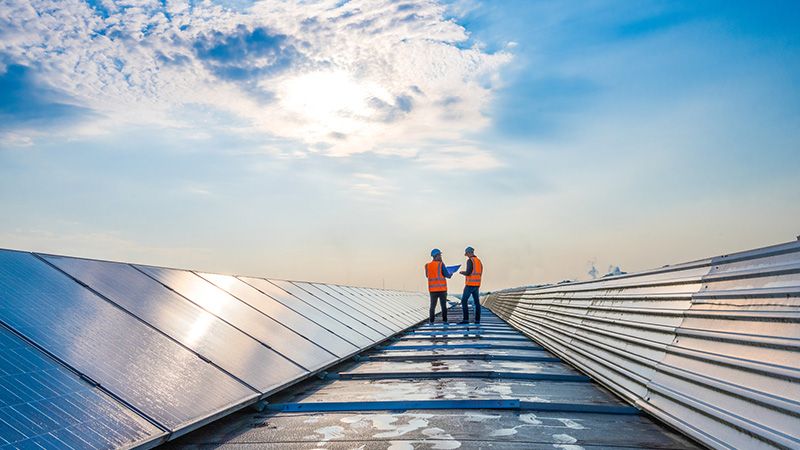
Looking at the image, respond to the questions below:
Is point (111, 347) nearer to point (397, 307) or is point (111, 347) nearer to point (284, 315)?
point (284, 315)

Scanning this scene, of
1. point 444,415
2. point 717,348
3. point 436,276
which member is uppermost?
point 436,276

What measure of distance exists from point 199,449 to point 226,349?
169 centimetres

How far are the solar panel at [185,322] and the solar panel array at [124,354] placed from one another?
0.06ft

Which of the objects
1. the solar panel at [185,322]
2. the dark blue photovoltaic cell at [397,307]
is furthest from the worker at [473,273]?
the solar panel at [185,322]

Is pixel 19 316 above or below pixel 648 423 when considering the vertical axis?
above

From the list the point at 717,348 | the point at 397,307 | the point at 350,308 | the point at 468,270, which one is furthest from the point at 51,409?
the point at 397,307

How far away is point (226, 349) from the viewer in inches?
223

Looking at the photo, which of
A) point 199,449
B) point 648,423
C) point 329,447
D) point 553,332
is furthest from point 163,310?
point 553,332

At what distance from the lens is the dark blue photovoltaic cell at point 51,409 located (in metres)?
3.10

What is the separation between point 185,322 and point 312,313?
4525mm

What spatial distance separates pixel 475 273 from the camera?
599 inches

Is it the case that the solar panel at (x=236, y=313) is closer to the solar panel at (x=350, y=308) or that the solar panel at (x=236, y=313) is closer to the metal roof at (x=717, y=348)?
the metal roof at (x=717, y=348)

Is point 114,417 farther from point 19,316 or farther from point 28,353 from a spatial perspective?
point 19,316

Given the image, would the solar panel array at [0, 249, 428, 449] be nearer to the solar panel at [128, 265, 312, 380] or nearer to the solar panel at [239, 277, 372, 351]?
the solar panel at [128, 265, 312, 380]
